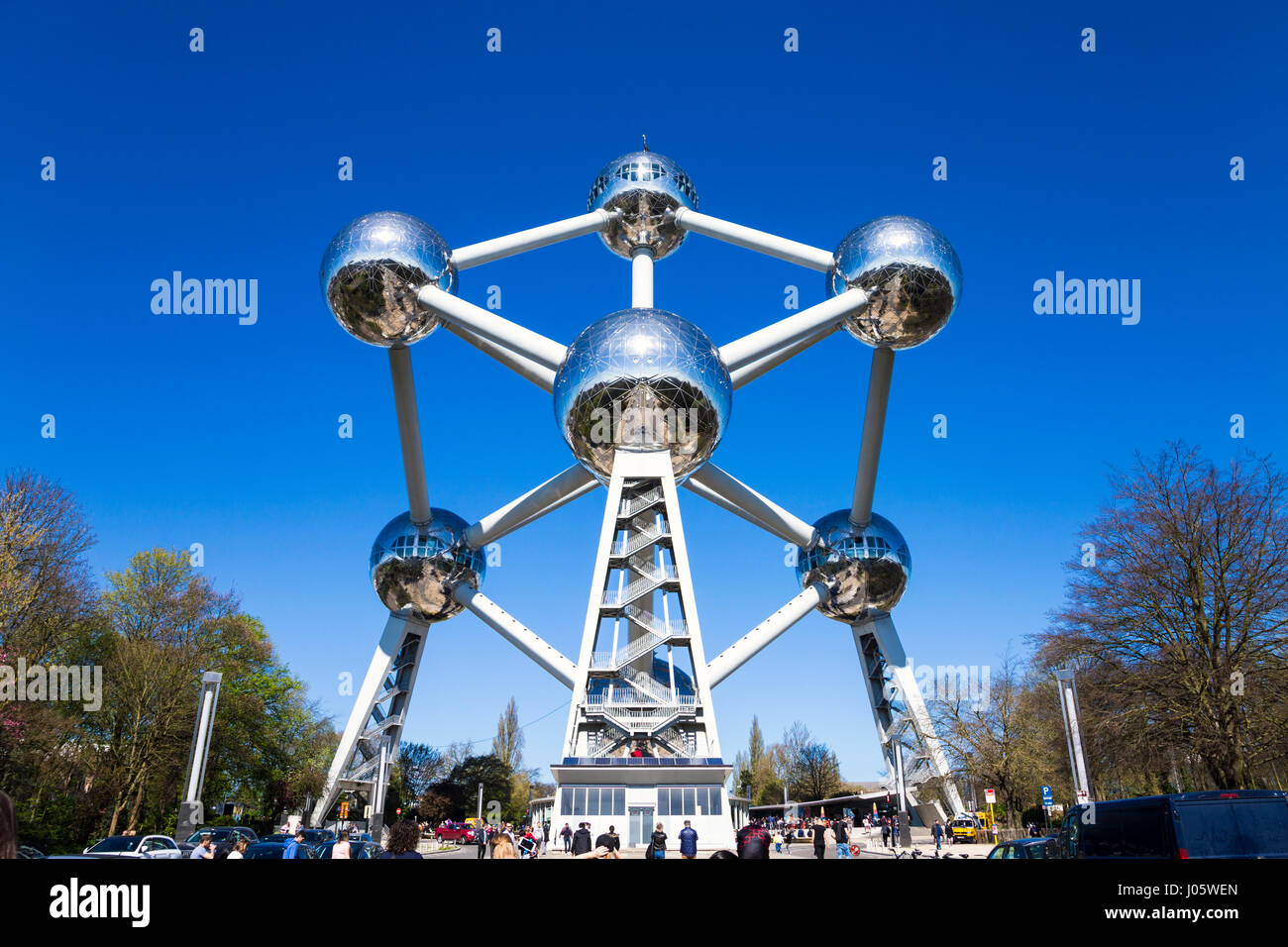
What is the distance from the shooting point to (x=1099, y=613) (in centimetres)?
2211

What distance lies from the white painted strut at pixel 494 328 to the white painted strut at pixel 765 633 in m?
10.3

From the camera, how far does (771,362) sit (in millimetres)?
28672

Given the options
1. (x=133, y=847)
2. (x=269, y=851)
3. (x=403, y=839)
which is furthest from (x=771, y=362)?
(x=403, y=839)

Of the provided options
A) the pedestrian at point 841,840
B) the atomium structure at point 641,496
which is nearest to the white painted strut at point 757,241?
the atomium structure at point 641,496

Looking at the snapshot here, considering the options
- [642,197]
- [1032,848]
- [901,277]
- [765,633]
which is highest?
[642,197]

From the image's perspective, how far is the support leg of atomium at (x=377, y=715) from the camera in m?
31.9

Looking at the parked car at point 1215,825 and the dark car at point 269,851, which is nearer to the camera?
the parked car at point 1215,825

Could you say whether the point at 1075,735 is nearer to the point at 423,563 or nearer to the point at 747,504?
the point at 747,504

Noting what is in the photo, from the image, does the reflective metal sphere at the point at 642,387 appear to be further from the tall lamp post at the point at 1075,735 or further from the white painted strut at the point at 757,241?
the tall lamp post at the point at 1075,735

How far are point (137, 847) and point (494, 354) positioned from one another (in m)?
16.7

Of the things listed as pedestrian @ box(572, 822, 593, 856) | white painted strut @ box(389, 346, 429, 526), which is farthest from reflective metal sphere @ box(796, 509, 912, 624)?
pedestrian @ box(572, 822, 593, 856)

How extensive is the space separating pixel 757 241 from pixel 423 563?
49.3 ft

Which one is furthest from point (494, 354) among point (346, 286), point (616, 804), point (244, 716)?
→ point (244, 716)
